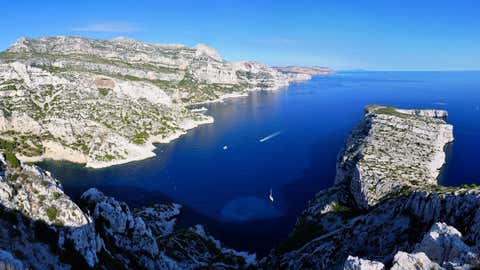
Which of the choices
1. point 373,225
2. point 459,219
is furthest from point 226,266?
point 459,219

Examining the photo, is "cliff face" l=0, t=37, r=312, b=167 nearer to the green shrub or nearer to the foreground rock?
the foreground rock

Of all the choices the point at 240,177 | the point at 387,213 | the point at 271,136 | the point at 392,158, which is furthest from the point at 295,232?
the point at 271,136

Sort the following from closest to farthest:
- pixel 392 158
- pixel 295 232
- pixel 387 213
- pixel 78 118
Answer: pixel 387 213 < pixel 295 232 < pixel 392 158 < pixel 78 118

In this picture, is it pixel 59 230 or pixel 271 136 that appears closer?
pixel 59 230

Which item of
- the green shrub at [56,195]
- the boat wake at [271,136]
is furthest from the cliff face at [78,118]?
the green shrub at [56,195]

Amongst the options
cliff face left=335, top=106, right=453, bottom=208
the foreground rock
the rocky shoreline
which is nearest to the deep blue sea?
cliff face left=335, top=106, right=453, bottom=208

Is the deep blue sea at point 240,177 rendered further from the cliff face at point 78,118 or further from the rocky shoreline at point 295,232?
the rocky shoreline at point 295,232

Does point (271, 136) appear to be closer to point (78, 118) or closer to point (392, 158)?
point (392, 158)
